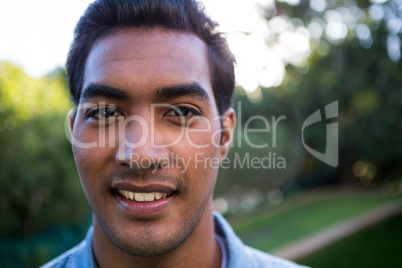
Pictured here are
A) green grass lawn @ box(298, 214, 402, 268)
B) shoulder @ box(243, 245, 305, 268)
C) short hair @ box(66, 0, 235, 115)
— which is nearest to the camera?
short hair @ box(66, 0, 235, 115)

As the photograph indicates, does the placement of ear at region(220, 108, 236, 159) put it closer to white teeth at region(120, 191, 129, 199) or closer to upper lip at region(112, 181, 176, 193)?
upper lip at region(112, 181, 176, 193)

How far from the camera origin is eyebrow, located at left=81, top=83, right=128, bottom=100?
1606mm

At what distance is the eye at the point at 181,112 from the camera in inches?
65.9

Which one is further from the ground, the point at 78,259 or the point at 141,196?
the point at 141,196

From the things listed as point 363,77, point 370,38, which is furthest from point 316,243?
point 370,38

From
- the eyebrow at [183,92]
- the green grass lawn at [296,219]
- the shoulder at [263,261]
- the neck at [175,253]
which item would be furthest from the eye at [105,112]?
the green grass lawn at [296,219]

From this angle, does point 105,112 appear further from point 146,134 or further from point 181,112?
point 181,112

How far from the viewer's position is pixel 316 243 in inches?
359

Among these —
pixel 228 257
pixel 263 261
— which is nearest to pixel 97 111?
pixel 228 257

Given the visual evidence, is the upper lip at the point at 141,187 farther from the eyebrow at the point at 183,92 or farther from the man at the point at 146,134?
the eyebrow at the point at 183,92

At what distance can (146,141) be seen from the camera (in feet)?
5.16

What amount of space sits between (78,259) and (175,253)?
55cm

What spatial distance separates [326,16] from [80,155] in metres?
20.9

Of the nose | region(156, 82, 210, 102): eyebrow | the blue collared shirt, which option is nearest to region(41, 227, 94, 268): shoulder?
the blue collared shirt
